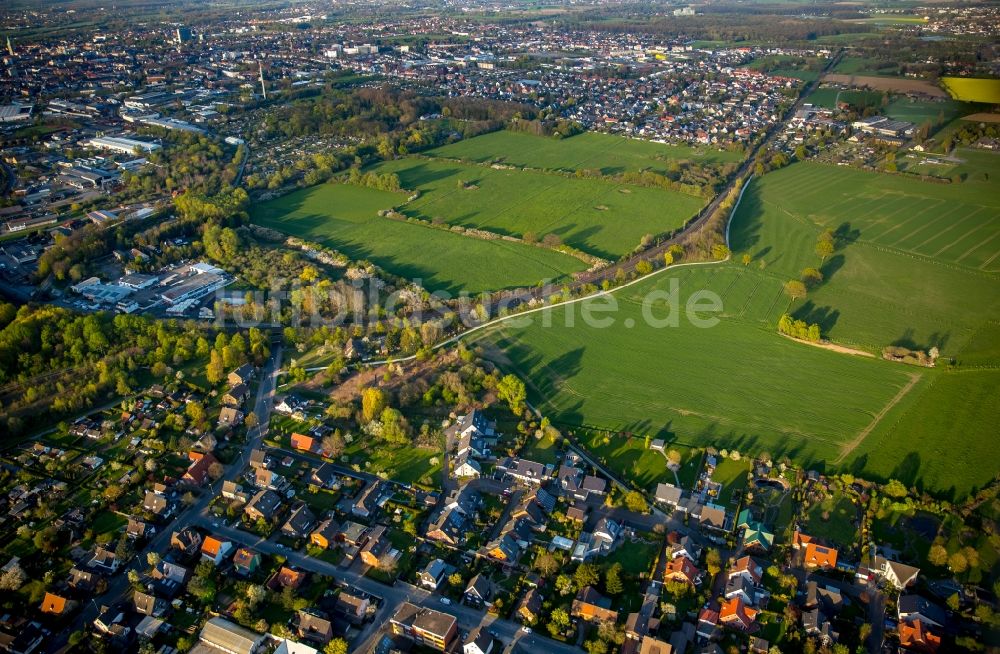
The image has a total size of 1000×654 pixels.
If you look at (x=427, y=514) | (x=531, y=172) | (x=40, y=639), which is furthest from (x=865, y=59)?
(x=40, y=639)

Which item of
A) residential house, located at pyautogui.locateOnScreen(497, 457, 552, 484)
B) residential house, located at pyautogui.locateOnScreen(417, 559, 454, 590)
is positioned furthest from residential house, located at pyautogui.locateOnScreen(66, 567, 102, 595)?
residential house, located at pyautogui.locateOnScreen(497, 457, 552, 484)

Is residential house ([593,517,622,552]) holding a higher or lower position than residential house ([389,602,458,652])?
higher

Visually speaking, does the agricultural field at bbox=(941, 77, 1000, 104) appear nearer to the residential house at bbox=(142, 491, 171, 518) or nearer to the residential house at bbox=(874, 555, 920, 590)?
the residential house at bbox=(874, 555, 920, 590)

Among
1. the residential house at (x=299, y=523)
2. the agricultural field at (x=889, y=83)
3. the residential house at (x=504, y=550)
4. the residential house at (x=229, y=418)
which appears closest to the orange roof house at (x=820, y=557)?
the residential house at (x=504, y=550)

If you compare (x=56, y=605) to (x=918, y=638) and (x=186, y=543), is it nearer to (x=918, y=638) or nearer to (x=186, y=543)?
(x=186, y=543)

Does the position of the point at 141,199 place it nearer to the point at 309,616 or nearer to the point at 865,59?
the point at 309,616

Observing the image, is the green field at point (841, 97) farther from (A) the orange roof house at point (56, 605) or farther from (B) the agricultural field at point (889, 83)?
(A) the orange roof house at point (56, 605)
